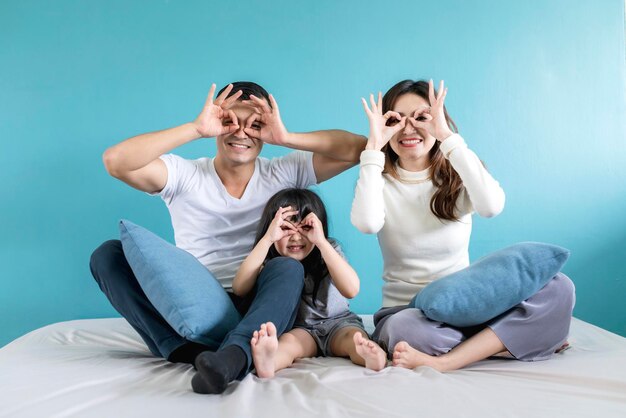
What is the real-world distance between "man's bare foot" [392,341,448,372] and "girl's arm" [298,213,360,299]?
26 centimetres

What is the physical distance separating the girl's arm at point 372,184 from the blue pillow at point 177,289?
41 centimetres

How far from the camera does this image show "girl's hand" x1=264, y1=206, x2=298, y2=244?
4.75ft

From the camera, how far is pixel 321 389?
1.04m

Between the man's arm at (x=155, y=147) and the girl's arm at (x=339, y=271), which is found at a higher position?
the man's arm at (x=155, y=147)

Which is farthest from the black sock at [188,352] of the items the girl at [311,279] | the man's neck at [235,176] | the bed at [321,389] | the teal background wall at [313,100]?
the teal background wall at [313,100]

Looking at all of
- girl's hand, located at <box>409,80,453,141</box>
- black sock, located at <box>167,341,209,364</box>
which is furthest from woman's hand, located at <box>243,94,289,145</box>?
black sock, located at <box>167,341,209,364</box>

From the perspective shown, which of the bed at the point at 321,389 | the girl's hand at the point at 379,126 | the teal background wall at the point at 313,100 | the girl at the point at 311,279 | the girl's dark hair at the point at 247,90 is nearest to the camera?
the bed at the point at 321,389

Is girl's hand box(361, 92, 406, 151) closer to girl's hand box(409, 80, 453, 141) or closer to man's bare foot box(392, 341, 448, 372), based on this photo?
girl's hand box(409, 80, 453, 141)

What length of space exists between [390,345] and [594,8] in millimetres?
1708

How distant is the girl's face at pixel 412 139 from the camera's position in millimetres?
1602

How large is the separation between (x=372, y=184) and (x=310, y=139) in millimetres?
228

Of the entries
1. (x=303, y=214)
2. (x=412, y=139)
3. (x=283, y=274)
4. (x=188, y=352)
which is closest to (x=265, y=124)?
(x=303, y=214)

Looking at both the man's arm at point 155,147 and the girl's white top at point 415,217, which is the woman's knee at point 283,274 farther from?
the man's arm at point 155,147

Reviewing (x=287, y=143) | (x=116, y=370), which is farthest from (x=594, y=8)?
(x=116, y=370)
